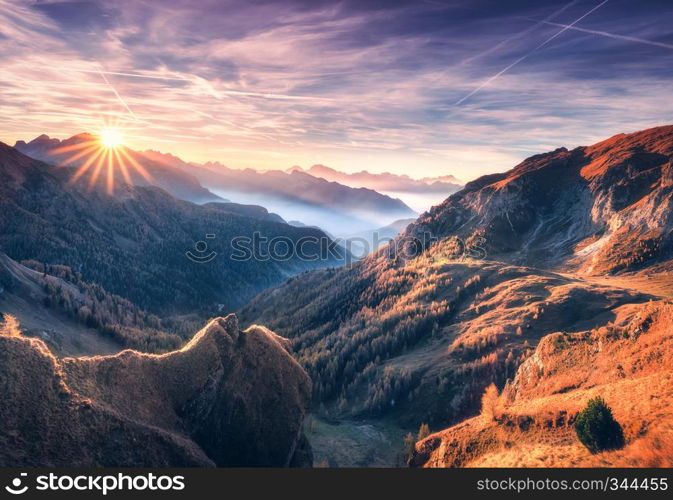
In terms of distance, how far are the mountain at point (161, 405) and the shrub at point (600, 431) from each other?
2032cm

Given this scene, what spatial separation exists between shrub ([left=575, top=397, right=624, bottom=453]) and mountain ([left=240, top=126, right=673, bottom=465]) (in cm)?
76

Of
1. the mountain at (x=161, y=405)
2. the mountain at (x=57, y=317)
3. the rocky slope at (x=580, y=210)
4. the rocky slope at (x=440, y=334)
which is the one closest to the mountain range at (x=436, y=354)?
the mountain at (x=161, y=405)

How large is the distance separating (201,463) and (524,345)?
1598 inches

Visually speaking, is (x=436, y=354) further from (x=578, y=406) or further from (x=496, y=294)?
(x=578, y=406)

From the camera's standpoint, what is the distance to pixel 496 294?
63.2 meters

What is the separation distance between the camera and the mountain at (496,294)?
4344cm

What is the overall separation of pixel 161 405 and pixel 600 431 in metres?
26.0

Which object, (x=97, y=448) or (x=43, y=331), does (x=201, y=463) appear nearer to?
(x=97, y=448)

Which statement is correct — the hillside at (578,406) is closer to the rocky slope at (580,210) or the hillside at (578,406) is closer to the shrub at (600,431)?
the shrub at (600,431)

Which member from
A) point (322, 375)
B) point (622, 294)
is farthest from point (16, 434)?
point (622, 294)

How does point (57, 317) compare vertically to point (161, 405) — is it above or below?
below

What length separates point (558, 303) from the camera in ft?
162

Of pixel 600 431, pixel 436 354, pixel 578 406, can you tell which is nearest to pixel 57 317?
pixel 436 354

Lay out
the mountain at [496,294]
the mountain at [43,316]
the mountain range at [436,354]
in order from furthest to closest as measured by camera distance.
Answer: the mountain at [43,316] < the mountain at [496,294] < the mountain range at [436,354]
